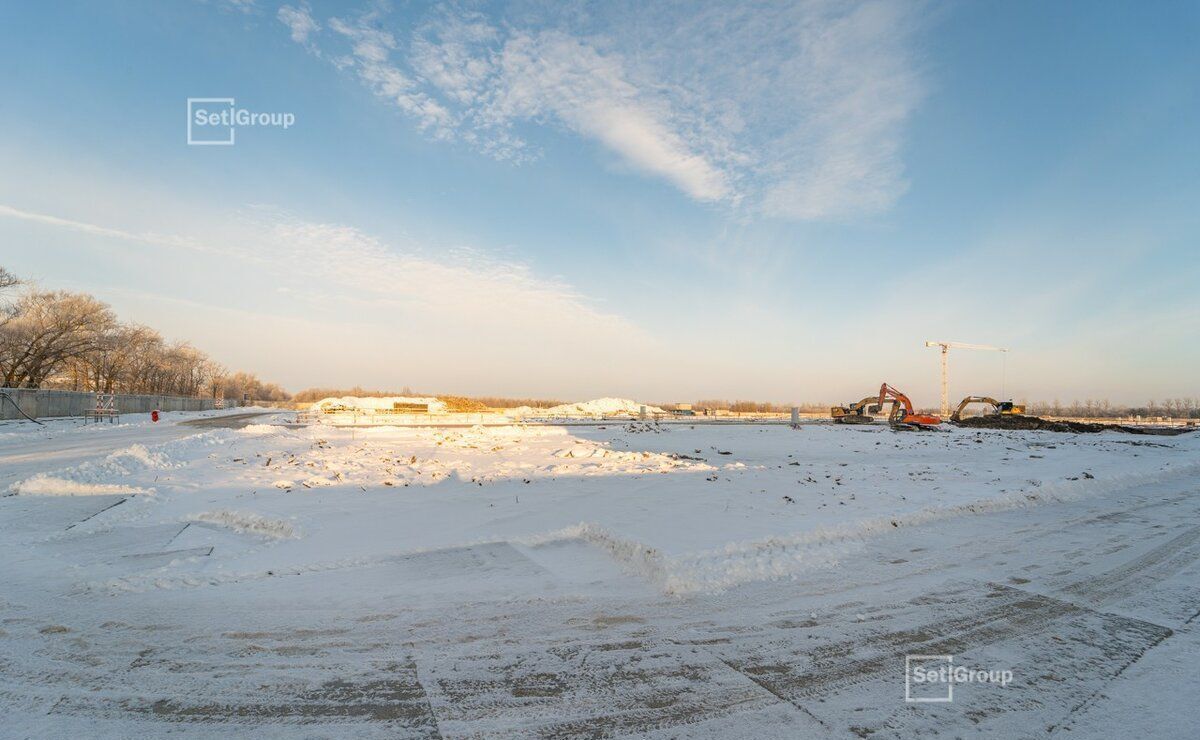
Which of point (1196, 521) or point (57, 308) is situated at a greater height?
point (57, 308)

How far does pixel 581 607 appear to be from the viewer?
518 centimetres

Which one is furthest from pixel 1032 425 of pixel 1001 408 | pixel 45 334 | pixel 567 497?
pixel 45 334

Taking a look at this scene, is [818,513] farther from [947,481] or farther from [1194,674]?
[947,481]

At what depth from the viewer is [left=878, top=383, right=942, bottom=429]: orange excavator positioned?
33416 mm

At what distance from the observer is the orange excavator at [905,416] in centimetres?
3342

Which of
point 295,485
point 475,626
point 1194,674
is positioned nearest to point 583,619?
point 475,626

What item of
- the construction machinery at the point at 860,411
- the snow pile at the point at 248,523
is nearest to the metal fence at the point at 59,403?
the snow pile at the point at 248,523

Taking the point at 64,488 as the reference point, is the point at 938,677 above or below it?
above

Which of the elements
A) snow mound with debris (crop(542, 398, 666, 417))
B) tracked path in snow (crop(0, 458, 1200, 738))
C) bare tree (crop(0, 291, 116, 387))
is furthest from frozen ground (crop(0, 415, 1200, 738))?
snow mound with debris (crop(542, 398, 666, 417))

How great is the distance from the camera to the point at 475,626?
15.4 feet

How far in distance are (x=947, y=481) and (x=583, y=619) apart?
1227 cm

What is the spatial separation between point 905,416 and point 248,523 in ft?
119

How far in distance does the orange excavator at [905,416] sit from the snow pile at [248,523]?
112 ft

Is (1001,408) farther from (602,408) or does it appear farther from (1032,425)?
(602,408)
